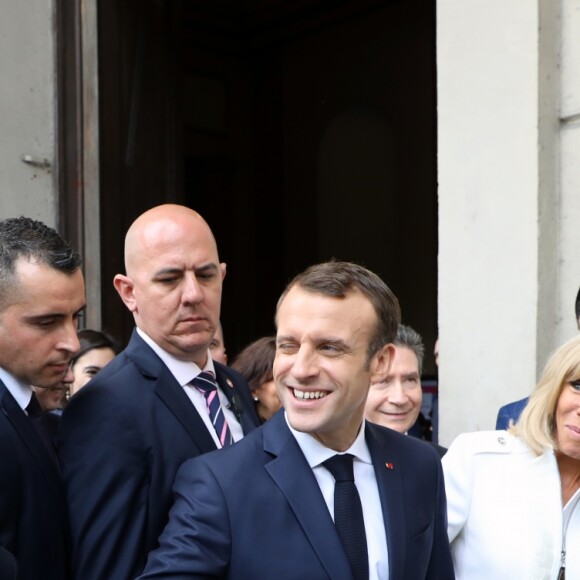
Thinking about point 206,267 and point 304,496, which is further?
point 206,267

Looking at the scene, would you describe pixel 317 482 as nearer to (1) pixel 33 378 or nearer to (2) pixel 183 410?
(2) pixel 183 410

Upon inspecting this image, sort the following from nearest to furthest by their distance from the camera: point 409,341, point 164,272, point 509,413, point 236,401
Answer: point 164,272 → point 236,401 → point 509,413 → point 409,341

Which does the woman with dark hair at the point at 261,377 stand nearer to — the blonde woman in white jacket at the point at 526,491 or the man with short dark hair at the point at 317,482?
the blonde woman in white jacket at the point at 526,491

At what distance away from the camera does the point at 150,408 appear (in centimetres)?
234

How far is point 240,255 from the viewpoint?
997cm

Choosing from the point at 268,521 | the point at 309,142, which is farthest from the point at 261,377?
the point at 309,142

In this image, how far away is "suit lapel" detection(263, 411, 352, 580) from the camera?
6.49ft

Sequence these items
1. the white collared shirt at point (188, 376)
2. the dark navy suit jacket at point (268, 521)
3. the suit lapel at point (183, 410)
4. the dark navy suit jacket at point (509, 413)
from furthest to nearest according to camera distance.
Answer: the dark navy suit jacket at point (509, 413) < the white collared shirt at point (188, 376) < the suit lapel at point (183, 410) < the dark navy suit jacket at point (268, 521)

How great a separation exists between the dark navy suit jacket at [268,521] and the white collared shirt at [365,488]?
21 mm

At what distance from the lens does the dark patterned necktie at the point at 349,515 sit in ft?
6.62

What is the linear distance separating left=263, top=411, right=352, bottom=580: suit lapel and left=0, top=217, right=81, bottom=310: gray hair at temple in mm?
645

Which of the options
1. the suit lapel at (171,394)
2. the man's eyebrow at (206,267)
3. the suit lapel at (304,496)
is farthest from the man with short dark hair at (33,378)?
the suit lapel at (304,496)

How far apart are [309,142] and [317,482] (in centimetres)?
773

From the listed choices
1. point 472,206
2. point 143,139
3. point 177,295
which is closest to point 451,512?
point 177,295
